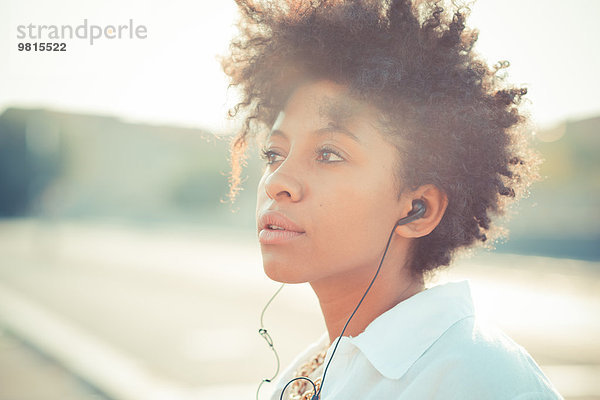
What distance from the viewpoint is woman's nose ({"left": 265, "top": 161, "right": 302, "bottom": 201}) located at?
6.96 feet

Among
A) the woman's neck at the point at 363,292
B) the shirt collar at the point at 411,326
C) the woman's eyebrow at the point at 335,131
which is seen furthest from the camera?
the woman's neck at the point at 363,292

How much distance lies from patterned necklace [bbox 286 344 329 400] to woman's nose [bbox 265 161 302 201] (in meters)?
0.79

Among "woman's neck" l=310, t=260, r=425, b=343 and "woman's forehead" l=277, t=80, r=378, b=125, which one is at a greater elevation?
"woman's forehead" l=277, t=80, r=378, b=125

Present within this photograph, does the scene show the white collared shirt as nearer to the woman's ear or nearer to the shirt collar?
the shirt collar

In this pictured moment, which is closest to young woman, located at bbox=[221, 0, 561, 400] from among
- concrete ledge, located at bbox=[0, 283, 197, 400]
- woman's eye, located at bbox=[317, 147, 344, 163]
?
woman's eye, located at bbox=[317, 147, 344, 163]

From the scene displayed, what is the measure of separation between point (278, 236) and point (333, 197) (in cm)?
25

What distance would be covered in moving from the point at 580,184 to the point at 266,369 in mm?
29578

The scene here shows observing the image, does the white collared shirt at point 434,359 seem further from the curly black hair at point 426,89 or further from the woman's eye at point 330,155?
the woman's eye at point 330,155

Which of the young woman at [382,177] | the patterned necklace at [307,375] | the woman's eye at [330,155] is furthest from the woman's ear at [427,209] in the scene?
the patterned necklace at [307,375]

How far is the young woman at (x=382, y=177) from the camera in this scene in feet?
6.70

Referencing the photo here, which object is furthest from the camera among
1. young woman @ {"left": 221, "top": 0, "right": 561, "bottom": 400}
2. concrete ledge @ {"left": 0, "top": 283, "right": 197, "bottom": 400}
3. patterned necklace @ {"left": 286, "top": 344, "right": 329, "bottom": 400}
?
concrete ledge @ {"left": 0, "top": 283, "right": 197, "bottom": 400}

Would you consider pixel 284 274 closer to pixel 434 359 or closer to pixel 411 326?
pixel 411 326

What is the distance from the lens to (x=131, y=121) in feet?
209

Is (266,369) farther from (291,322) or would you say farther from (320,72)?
(320,72)
